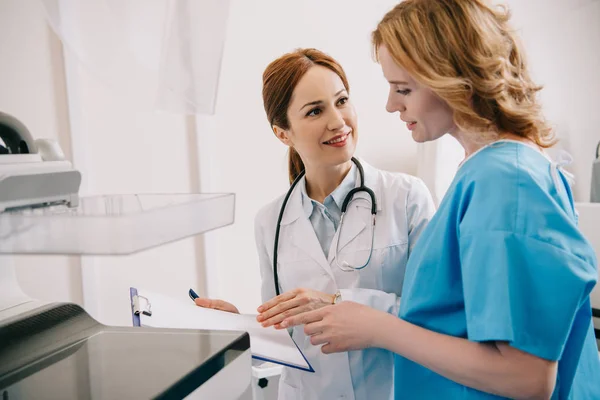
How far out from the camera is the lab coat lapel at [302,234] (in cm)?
112

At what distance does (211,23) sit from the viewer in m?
0.75

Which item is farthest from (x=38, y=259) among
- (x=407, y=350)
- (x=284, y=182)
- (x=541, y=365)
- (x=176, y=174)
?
(x=541, y=365)

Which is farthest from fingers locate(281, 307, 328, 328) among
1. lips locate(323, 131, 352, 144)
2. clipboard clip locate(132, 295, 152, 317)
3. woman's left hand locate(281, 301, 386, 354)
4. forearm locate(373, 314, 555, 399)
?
lips locate(323, 131, 352, 144)

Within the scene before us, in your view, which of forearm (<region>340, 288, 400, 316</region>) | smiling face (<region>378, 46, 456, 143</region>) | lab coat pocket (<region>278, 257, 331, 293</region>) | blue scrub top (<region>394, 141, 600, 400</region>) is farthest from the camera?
lab coat pocket (<region>278, 257, 331, 293</region>)

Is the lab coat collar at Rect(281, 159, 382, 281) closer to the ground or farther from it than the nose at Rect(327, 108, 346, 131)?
closer to the ground

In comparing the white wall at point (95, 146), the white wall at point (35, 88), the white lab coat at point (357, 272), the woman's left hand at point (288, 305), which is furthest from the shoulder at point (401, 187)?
the white wall at point (35, 88)

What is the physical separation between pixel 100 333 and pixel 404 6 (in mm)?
673

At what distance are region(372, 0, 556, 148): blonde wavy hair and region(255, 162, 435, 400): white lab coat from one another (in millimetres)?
395

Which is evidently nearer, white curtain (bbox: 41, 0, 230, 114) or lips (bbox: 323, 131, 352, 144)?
white curtain (bbox: 41, 0, 230, 114)

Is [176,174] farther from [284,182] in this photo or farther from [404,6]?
[404,6]

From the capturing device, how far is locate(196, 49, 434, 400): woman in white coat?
108cm

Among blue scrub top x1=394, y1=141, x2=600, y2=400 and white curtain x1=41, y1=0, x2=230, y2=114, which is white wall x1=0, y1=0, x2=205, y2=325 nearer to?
white curtain x1=41, y1=0, x2=230, y2=114

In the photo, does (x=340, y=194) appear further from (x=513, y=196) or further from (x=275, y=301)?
(x=513, y=196)

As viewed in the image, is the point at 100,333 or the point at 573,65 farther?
the point at 573,65
